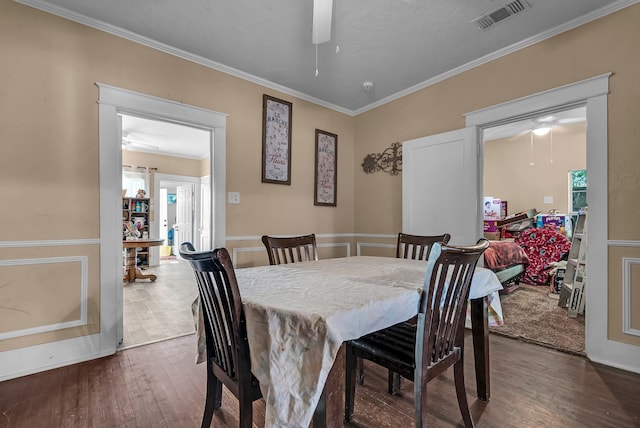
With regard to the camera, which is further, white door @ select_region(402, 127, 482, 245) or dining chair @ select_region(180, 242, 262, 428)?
white door @ select_region(402, 127, 482, 245)

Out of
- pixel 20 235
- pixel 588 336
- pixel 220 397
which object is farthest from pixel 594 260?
pixel 20 235

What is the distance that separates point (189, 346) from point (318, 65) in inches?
112

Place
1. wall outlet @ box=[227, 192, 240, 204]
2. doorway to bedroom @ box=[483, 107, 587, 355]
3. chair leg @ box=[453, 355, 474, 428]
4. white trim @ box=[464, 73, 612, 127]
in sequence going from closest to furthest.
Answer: chair leg @ box=[453, 355, 474, 428], white trim @ box=[464, 73, 612, 127], wall outlet @ box=[227, 192, 240, 204], doorway to bedroom @ box=[483, 107, 587, 355]

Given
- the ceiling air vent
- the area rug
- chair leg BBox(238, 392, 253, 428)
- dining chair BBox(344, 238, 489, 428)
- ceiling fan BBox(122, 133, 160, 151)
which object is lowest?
the area rug

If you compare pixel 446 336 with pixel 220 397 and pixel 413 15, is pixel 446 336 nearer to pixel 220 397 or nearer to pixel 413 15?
pixel 220 397

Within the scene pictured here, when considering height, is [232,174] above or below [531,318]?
above

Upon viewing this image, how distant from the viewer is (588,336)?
7.32 ft

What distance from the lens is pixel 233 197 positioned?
303 cm

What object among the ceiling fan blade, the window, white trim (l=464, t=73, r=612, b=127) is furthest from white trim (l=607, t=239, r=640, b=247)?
the ceiling fan blade

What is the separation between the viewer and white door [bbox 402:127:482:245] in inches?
112

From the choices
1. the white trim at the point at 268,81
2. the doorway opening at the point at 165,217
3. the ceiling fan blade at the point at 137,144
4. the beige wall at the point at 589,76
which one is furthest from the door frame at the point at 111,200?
the ceiling fan blade at the point at 137,144

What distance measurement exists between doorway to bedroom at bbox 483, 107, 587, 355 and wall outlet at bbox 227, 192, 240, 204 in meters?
3.09

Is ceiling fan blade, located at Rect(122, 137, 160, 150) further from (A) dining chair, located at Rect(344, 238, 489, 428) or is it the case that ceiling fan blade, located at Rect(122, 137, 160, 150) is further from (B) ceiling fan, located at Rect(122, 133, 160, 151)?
(A) dining chair, located at Rect(344, 238, 489, 428)

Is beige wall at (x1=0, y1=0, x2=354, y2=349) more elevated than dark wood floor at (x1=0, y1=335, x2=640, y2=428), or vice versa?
beige wall at (x1=0, y1=0, x2=354, y2=349)
